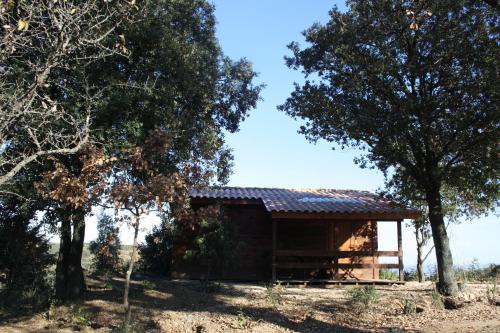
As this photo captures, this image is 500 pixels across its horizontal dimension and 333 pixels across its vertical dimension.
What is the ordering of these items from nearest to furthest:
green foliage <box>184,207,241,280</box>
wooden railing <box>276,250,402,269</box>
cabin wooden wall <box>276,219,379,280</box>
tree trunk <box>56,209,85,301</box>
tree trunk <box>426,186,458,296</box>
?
1. tree trunk <box>56,209,85,301</box>
2. tree trunk <box>426,186,458,296</box>
3. green foliage <box>184,207,241,280</box>
4. wooden railing <box>276,250,402,269</box>
5. cabin wooden wall <box>276,219,379,280</box>

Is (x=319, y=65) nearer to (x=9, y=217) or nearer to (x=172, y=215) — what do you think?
(x=172, y=215)

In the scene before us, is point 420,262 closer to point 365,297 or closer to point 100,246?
point 365,297

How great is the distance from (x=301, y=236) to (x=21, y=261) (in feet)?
37.8

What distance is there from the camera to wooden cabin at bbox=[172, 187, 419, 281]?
1891cm

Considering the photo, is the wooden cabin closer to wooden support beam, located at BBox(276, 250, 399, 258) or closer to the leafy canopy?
wooden support beam, located at BBox(276, 250, 399, 258)

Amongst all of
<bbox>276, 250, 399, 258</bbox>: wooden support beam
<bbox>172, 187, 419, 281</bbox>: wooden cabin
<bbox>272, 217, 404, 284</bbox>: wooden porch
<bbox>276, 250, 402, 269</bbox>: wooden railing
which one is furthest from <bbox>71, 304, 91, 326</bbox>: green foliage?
<bbox>276, 250, 399, 258</bbox>: wooden support beam

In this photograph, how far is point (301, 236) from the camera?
69.3 ft

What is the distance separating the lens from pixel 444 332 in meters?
10.4

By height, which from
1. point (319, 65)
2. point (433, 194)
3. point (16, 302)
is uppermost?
point (319, 65)

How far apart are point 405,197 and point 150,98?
9.26 m

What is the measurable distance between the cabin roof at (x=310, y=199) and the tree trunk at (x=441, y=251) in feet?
4.81

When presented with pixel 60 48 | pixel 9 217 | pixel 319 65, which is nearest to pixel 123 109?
pixel 9 217

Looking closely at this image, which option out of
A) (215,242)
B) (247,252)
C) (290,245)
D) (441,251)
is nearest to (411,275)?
(290,245)

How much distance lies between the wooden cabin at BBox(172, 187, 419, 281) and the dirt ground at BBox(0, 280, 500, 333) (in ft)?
9.40
